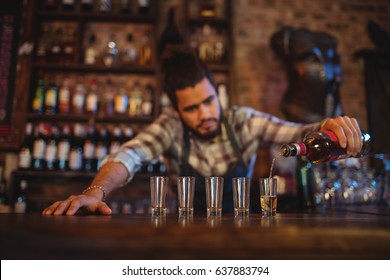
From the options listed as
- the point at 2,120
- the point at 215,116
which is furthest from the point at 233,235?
the point at 2,120

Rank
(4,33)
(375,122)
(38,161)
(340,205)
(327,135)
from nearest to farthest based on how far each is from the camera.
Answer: (327,135) → (340,205) → (38,161) → (4,33) → (375,122)

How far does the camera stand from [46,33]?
323cm

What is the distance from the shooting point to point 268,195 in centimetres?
100

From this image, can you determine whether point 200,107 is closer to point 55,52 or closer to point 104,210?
point 104,210

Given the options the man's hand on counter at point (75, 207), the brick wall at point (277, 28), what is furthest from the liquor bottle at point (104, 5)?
the man's hand on counter at point (75, 207)

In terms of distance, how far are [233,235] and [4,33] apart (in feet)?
10.3

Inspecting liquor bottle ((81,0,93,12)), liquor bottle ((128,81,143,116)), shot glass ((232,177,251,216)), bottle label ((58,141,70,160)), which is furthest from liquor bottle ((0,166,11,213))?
shot glass ((232,177,251,216))

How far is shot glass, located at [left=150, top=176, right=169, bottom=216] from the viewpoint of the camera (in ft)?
3.19

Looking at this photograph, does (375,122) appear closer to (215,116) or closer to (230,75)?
(230,75)

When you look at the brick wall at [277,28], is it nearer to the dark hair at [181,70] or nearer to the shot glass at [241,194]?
the dark hair at [181,70]

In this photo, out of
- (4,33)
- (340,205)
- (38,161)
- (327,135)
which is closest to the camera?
(327,135)

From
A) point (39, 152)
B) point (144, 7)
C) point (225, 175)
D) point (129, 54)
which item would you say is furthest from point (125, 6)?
point (225, 175)

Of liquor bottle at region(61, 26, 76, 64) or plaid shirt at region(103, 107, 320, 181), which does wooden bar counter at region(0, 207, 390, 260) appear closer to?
plaid shirt at region(103, 107, 320, 181)

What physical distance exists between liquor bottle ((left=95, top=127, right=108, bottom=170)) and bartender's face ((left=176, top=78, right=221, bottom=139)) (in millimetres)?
1320
